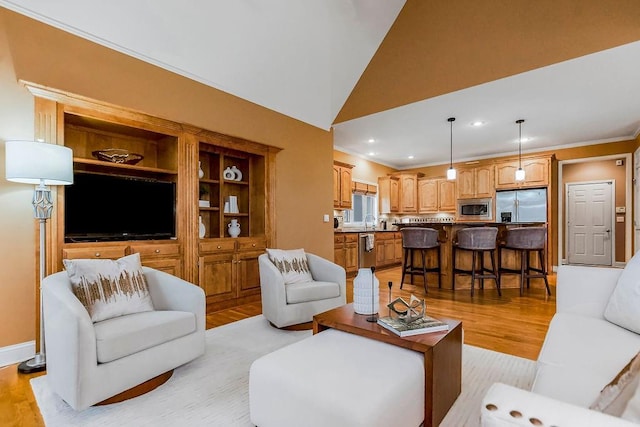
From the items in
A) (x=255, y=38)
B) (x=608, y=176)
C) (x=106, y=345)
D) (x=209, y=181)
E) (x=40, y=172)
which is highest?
(x=255, y=38)

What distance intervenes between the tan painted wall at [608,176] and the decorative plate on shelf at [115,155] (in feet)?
27.0

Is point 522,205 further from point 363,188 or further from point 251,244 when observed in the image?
point 251,244

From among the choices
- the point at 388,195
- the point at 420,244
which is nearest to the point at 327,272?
the point at 420,244

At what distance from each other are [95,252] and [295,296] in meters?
1.84

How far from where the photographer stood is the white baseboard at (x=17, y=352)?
2.47 meters

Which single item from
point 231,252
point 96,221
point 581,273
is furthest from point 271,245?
point 581,273

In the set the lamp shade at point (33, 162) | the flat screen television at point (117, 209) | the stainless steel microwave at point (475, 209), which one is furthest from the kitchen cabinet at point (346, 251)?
the lamp shade at point (33, 162)

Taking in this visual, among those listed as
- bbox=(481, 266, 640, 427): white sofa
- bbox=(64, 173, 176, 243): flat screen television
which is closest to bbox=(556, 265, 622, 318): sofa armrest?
bbox=(481, 266, 640, 427): white sofa

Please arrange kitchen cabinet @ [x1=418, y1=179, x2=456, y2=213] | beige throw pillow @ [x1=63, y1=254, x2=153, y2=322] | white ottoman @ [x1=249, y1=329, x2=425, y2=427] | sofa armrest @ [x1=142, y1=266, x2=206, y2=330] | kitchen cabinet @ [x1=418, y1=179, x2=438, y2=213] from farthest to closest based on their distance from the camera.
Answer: kitchen cabinet @ [x1=418, y1=179, x2=438, y2=213] < kitchen cabinet @ [x1=418, y1=179, x2=456, y2=213] < sofa armrest @ [x1=142, y1=266, x2=206, y2=330] < beige throw pillow @ [x1=63, y1=254, x2=153, y2=322] < white ottoman @ [x1=249, y1=329, x2=425, y2=427]

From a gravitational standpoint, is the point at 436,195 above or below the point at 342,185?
below

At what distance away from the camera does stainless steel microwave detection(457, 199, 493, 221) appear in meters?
7.42

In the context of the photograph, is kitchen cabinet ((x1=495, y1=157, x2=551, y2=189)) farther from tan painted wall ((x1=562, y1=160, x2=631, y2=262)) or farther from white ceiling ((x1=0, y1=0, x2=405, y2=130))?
white ceiling ((x1=0, y1=0, x2=405, y2=130))

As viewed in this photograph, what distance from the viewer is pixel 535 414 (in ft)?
1.90

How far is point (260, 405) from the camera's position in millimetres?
1516
